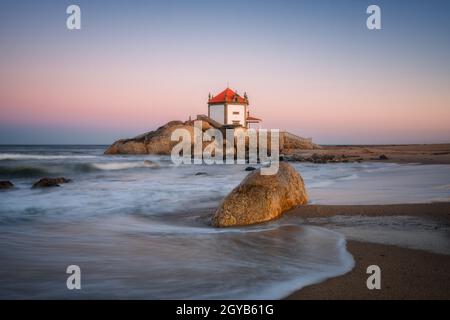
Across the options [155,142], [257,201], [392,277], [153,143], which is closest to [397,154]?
[155,142]

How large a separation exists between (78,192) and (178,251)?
8.19 meters

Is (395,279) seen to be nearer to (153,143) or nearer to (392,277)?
(392,277)

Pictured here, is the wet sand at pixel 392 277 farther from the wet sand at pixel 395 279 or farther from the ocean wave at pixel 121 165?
the ocean wave at pixel 121 165

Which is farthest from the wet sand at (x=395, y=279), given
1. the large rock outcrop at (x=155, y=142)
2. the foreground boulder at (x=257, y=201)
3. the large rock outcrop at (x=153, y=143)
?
the large rock outcrop at (x=153, y=143)

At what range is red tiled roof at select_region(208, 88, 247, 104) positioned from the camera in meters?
45.3

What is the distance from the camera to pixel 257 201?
6.48 metres

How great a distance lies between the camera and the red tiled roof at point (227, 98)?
45.3m

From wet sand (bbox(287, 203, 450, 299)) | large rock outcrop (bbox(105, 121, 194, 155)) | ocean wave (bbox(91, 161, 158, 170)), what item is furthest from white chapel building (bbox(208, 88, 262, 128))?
wet sand (bbox(287, 203, 450, 299))

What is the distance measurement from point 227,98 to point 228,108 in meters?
1.34

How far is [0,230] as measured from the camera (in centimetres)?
641

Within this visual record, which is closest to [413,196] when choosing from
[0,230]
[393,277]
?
[393,277]

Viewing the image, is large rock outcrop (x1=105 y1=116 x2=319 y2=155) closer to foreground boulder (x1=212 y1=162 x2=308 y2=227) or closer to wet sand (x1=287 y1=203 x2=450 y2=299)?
foreground boulder (x1=212 y1=162 x2=308 y2=227)

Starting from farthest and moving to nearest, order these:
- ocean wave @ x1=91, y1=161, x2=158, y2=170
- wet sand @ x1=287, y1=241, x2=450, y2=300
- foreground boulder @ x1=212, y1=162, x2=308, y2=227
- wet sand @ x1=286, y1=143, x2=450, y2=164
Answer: ocean wave @ x1=91, y1=161, x2=158, y2=170
wet sand @ x1=286, y1=143, x2=450, y2=164
foreground boulder @ x1=212, y1=162, x2=308, y2=227
wet sand @ x1=287, y1=241, x2=450, y2=300

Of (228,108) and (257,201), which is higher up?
(228,108)
